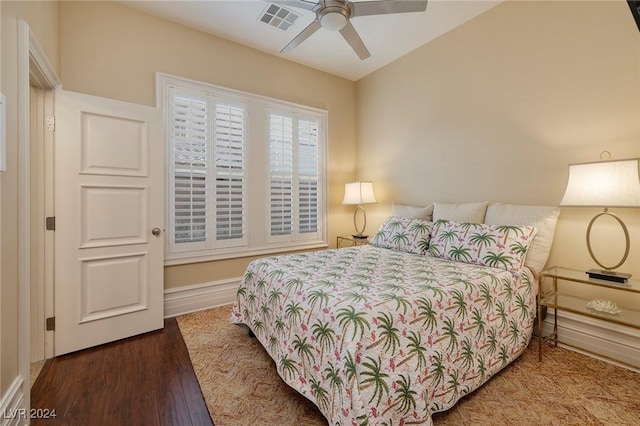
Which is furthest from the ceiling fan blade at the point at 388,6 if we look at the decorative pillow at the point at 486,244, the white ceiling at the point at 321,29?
the decorative pillow at the point at 486,244

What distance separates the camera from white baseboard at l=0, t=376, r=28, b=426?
1274mm

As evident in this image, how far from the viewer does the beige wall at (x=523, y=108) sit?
6.81 feet

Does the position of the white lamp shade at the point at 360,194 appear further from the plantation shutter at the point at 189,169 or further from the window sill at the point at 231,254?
the plantation shutter at the point at 189,169

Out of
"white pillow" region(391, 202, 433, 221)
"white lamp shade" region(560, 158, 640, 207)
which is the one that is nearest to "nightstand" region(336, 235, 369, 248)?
"white pillow" region(391, 202, 433, 221)

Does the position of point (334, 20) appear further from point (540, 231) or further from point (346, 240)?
point (346, 240)

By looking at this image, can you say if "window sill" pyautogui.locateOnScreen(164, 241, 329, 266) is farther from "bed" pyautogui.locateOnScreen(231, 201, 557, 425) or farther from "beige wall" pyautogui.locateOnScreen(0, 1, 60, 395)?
"beige wall" pyautogui.locateOnScreen(0, 1, 60, 395)

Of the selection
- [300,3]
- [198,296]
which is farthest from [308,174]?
[300,3]

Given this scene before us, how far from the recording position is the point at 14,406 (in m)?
1.36

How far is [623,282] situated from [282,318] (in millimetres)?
2168

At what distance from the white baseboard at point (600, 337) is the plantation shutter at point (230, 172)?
3101 millimetres

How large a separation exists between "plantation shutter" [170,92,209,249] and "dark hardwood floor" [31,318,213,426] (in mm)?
1099

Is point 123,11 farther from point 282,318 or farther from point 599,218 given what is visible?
point 599,218

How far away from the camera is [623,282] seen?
5.94 ft

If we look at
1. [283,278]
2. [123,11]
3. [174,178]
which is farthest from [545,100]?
[123,11]
